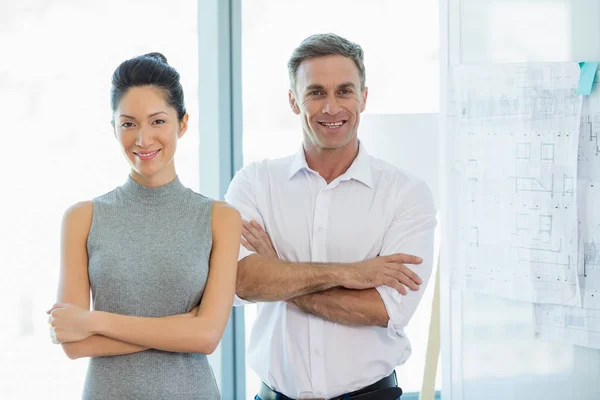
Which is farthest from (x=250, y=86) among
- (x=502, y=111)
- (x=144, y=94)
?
(x=144, y=94)

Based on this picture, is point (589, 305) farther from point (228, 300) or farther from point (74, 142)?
point (74, 142)

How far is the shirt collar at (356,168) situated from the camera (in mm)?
2182

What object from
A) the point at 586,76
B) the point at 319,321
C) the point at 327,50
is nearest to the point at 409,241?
the point at 319,321

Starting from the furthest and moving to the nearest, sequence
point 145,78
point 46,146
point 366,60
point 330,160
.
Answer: point 366,60, point 46,146, point 330,160, point 145,78

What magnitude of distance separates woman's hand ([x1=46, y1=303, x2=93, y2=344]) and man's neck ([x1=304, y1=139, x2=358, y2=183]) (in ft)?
2.60

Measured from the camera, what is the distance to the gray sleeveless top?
1726 mm

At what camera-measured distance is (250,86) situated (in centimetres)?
365

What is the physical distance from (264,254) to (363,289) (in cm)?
28

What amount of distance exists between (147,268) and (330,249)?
0.57m

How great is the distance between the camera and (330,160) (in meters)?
2.21

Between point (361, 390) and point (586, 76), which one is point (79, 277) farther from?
point (586, 76)

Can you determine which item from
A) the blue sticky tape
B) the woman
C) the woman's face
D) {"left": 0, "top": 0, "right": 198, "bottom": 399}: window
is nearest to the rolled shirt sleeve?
the woman

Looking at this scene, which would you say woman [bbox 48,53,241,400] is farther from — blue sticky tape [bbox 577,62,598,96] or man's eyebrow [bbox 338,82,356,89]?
blue sticky tape [bbox 577,62,598,96]

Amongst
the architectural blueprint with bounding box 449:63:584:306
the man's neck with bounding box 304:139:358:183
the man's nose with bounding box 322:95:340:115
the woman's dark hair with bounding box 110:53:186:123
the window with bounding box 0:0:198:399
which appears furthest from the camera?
the window with bounding box 0:0:198:399
